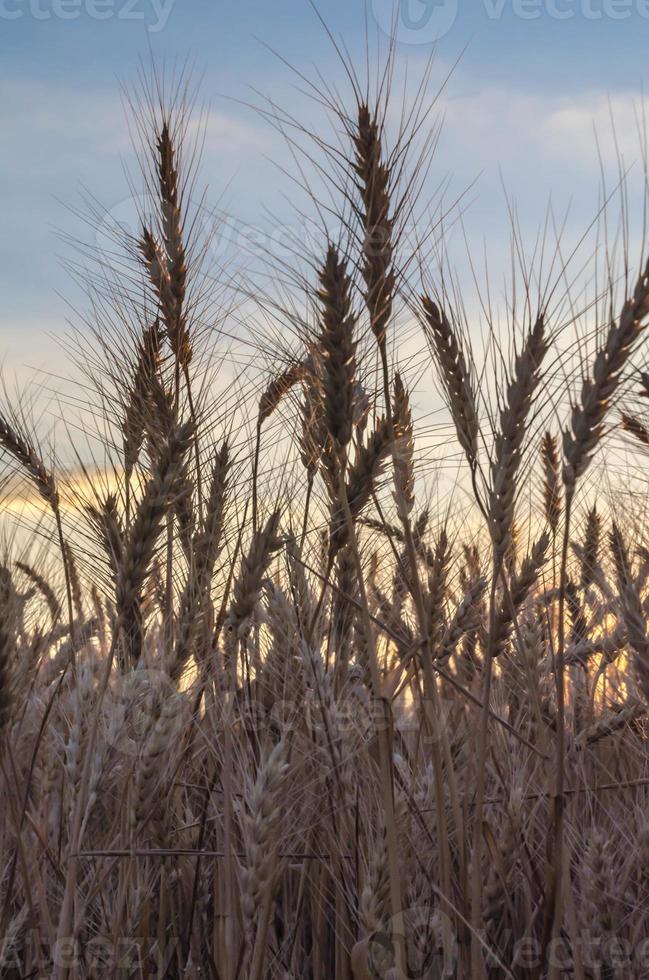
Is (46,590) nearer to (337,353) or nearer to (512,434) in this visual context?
(337,353)

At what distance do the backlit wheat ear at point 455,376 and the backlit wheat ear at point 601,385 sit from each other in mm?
165

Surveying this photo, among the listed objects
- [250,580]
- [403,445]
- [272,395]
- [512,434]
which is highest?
[272,395]

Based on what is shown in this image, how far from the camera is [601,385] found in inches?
60.9

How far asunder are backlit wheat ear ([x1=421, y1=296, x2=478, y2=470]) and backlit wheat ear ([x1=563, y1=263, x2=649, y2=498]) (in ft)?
0.54

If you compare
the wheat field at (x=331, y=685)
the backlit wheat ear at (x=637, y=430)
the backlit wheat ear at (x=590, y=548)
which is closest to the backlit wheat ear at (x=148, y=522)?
the wheat field at (x=331, y=685)

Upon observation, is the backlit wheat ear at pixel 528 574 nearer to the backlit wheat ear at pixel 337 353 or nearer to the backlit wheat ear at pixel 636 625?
the backlit wheat ear at pixel 636 625

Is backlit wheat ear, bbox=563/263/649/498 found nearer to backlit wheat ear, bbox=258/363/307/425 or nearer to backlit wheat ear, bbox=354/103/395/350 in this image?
backlit wheat ear, bbox=354/103/395/350

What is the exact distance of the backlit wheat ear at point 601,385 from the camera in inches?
59.6

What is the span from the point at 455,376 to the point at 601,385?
27 cm

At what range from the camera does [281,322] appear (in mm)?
1837

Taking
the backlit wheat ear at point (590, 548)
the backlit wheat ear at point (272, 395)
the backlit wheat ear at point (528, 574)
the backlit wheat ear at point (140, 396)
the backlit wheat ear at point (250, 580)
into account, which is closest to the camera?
the backlit wheat ear at point (250, 580)

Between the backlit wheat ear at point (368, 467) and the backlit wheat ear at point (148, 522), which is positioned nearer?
the backlit wheat ear at point (148, 522)

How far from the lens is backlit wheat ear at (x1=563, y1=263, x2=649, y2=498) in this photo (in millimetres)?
1514

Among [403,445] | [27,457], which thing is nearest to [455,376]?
[403,445]
